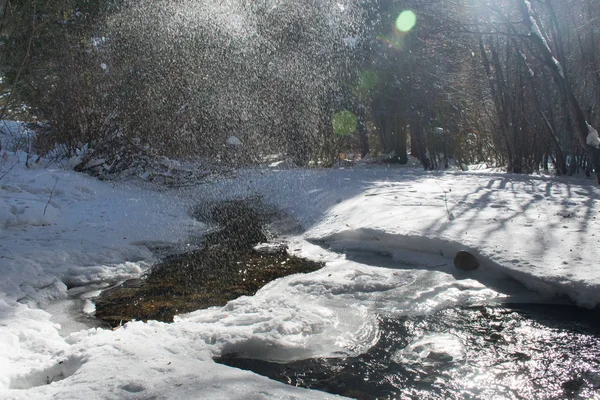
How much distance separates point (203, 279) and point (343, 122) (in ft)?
36.3

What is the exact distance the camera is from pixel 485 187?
7.71m

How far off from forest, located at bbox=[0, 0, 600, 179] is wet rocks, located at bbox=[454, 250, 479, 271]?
13.6ft

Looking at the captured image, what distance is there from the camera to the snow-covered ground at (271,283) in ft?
7.83

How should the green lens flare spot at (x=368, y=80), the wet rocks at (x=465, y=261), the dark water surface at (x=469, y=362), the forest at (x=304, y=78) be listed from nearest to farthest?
1. the dark water surface at (x=469, y=362)
2. the wet rocks at (x=465, y=261)
3. the forest at (x=304, y=78)
4. the green lens flare spot at (x=368, y=80)

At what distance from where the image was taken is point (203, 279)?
171 inches

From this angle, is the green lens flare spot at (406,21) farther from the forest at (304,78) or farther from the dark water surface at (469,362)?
the dark water surface at (469,362)

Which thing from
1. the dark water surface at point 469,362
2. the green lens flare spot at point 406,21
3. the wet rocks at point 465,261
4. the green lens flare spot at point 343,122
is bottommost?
the dark water surface at point 469,362

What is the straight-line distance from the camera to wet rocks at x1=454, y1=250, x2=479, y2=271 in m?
4.05

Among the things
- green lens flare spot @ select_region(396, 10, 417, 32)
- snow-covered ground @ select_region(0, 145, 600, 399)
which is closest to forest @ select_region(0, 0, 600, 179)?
green lens flare spot @ select_region(396, 10, 417, 32)

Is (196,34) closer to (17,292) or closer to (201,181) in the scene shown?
(201,181)

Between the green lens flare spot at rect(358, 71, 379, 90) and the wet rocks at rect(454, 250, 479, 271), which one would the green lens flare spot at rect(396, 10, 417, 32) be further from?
the wet rocks at rect(454, 250, 479, 271)

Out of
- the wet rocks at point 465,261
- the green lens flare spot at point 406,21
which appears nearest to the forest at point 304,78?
the green lens flare spot at point 406,21

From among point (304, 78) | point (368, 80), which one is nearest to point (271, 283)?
point (304, 78)

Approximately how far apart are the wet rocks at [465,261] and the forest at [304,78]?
13.6ft
